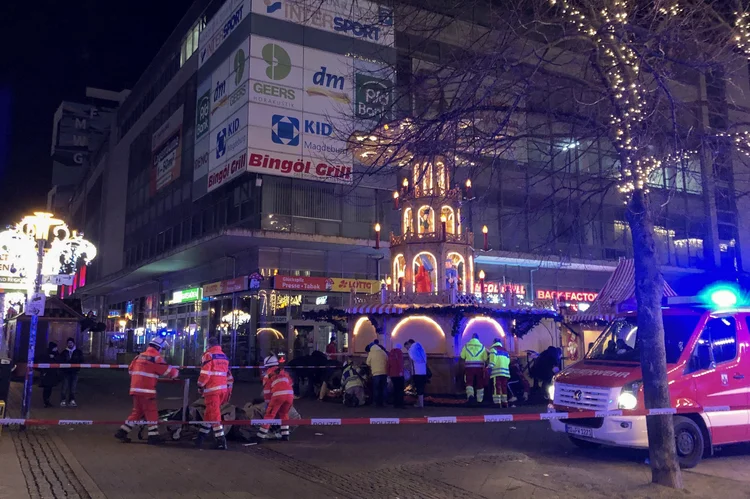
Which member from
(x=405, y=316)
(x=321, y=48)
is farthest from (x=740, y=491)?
(x=321, y=48)

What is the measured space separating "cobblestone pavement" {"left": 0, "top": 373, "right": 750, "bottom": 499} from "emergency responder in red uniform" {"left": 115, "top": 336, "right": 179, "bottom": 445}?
0.31 metres

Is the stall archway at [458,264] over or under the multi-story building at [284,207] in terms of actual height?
under

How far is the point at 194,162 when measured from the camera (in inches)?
1299

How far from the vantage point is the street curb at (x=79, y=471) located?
7062 mm

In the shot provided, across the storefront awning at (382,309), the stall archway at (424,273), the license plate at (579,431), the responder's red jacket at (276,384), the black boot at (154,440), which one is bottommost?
the black boot at (154,440)

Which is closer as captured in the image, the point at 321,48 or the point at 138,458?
the point at 138,458

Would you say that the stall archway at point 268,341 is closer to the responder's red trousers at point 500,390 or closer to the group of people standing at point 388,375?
the group of people standing at point 388,375

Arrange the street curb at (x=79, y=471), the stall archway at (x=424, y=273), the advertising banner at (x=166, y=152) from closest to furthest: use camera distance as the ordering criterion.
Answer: the street curb at (x=79, y=471) < the stall archway at (x=424, y=273) < the advertising banner at (x=166, y=152)

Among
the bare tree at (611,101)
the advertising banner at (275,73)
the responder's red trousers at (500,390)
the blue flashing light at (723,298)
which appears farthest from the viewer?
the advertising banner at (275,73)

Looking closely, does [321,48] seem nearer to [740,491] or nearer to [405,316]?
[405,316]

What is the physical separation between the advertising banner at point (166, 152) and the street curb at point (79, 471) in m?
27.3

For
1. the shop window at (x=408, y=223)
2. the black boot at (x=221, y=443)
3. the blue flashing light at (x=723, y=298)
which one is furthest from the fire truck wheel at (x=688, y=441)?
the shop window at (x=408, y=223)

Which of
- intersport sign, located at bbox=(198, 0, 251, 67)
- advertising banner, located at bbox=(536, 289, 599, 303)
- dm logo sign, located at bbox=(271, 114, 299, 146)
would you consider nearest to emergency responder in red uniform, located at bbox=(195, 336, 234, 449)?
dm logo sign, located at bbox=(271, 114, 299, 146)

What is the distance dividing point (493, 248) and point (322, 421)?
23911mm
